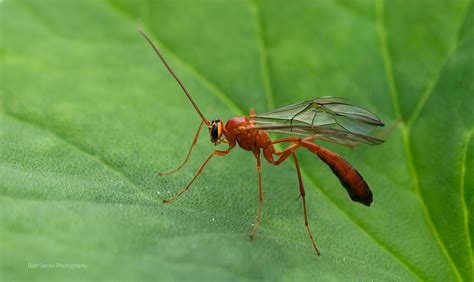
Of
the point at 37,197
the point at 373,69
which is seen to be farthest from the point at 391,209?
the point at 37,197

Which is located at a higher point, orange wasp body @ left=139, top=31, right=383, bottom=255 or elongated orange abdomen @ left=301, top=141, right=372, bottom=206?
orange wasp body @ left=139, top=31, right=383, bottom=255

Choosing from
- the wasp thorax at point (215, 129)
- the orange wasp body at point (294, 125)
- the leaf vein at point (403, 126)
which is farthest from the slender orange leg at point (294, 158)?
the leaf vein at point (403, 126)

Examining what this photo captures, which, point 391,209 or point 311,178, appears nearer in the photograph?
point 391,209

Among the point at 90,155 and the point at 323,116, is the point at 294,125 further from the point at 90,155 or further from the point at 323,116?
the point at 90,155

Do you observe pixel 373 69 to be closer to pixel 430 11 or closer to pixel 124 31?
pixel 430 11

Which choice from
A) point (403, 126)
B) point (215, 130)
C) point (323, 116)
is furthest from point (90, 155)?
point (403, 126)

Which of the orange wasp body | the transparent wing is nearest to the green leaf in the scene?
the orange wasp body

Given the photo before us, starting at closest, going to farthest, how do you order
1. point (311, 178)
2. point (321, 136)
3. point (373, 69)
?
point (321, 136)
point (311, 178)
point (373, 69)

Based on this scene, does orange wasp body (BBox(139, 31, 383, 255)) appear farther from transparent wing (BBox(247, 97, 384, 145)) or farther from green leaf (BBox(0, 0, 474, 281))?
green leaf (BBox(0, 0, 474, 281))
